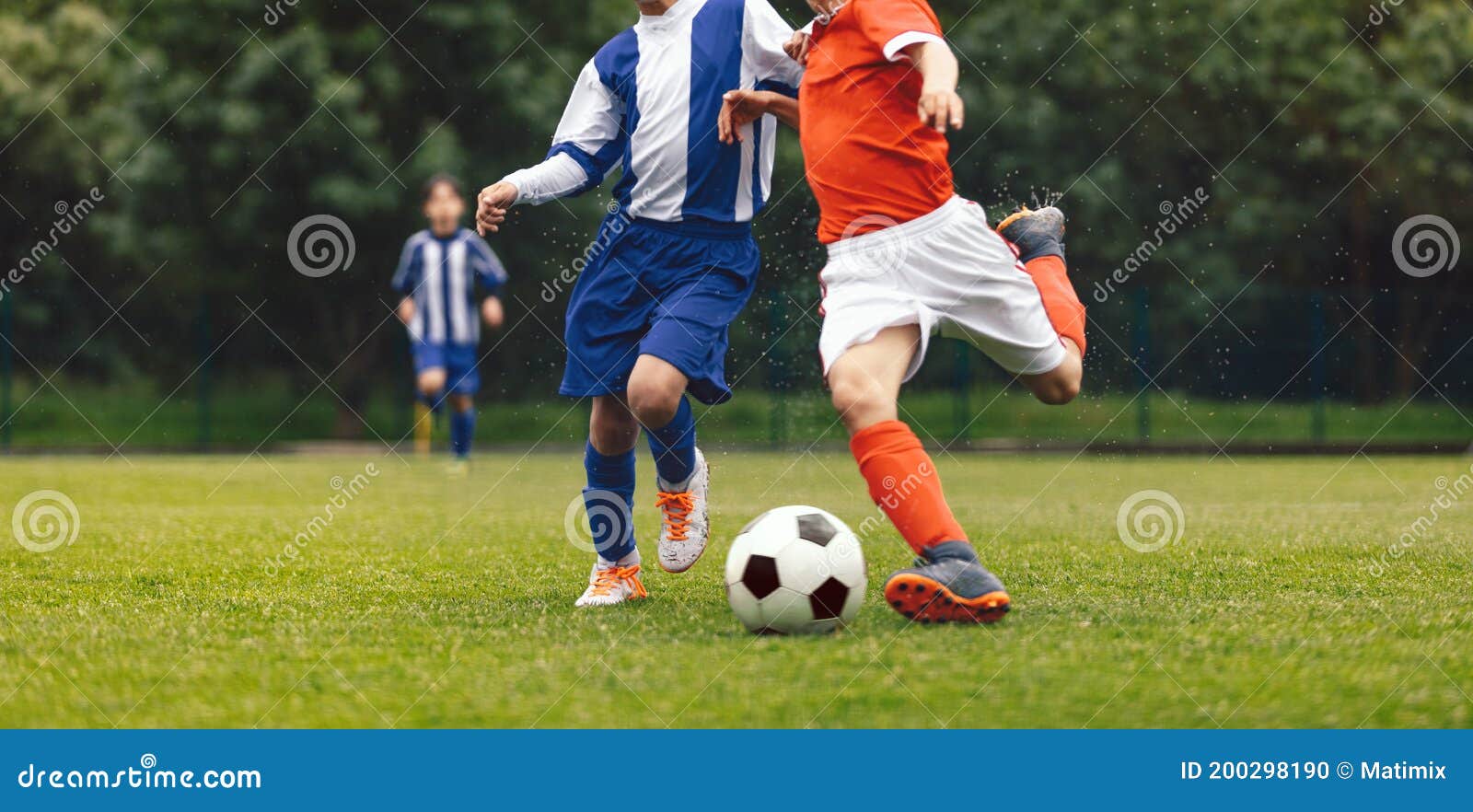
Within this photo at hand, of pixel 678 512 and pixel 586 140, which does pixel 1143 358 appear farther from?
pixel 586 140

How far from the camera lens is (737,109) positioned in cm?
467

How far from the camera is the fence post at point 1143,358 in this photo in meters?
19.1

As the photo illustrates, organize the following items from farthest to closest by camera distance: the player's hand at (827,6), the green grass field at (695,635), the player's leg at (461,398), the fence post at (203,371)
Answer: the fence post at (203,371) < the player's leg at (461,398) < the player's hand at (827,6) < the green grass field at (695,635)

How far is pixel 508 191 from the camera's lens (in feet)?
15.3

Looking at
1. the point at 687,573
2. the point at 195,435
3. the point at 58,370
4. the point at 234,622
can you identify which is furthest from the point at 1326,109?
the point at 234,622

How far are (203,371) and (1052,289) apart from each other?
17.0 m

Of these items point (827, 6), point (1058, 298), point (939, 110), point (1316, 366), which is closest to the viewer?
point (939, 110)

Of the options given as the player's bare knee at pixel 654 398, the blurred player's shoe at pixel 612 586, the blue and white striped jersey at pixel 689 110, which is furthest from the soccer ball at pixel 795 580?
the blue and white striped jersey at pixel 689 110

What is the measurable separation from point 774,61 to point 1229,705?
2634 millimetres

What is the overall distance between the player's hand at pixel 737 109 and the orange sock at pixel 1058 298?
100cm

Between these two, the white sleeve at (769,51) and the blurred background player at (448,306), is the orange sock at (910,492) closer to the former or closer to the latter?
the white sleeve at (769,51)

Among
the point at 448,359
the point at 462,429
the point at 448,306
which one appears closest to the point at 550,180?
the point at 462,429

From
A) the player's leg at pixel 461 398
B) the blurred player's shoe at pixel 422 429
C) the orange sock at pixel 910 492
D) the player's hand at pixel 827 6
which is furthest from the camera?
the blurred player's shoe at pixel 422 429

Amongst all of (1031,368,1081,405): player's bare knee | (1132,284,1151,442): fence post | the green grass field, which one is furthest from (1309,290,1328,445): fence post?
(1031,368,1081,405): player's bare knee
